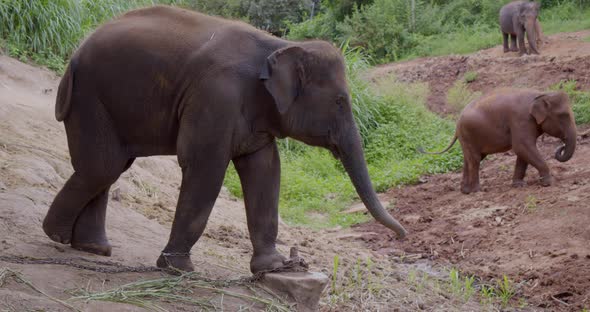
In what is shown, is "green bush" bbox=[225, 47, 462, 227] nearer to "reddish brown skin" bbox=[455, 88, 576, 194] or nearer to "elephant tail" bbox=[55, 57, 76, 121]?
"reddish brown skin" bbox=[455, 88, 576, 194]

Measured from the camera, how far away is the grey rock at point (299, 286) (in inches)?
213

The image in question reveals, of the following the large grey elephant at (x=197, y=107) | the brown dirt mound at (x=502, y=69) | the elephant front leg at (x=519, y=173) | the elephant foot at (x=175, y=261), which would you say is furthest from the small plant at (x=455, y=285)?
the brown dirt mound at (x=502, y=69)

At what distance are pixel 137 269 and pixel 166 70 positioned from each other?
1.25 meters

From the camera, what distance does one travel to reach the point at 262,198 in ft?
18.0

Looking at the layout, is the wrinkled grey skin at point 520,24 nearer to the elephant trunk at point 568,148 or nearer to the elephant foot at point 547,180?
the elephant trunk at point 568,148

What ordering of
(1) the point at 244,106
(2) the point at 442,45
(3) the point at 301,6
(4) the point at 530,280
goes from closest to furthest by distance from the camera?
(1) the point at 244,106 < (4) the point at 530,280 < (2) the point at 442,45 < (3) the point at 301,6

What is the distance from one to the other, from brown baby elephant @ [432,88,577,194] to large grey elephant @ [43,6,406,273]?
5.68 meters

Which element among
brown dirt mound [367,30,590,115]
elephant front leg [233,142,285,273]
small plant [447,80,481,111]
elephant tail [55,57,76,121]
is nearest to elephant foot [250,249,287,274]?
elephant front leg [233,142,285,273]

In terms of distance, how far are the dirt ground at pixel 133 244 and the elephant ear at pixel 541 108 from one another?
2.73 metres

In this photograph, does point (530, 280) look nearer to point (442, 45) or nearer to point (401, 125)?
point (401, 125)

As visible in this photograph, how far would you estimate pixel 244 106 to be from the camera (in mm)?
5137

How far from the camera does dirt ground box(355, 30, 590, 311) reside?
755cm

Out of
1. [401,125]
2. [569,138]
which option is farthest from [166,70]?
[401,125]

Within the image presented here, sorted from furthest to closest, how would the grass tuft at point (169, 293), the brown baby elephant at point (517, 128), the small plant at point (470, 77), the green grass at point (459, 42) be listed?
the green grass at point (459, 42) < the small plant at point (470, 77) < the brown baby elephant at point (517, 128) < the grass tuft at point (169, 293)
